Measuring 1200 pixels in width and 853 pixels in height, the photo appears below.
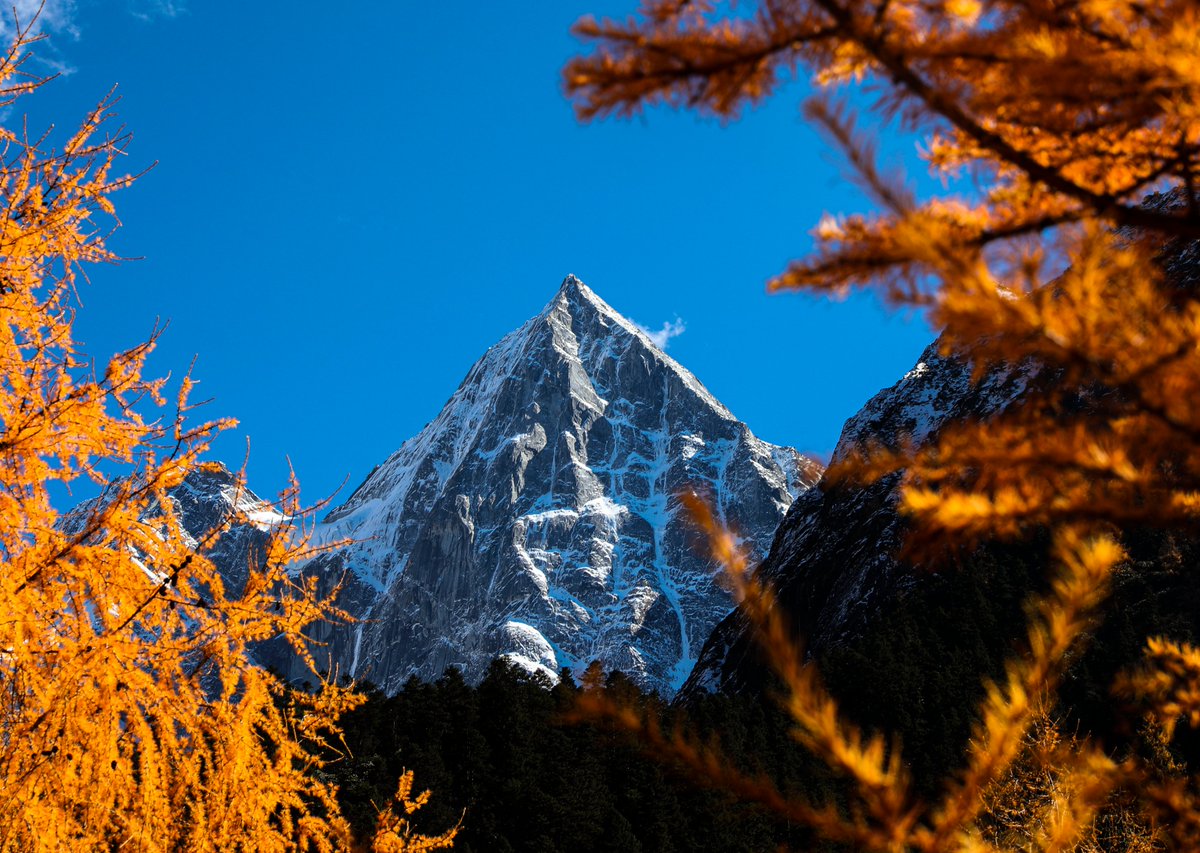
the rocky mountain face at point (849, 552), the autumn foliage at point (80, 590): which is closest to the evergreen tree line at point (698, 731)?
the rocky mountain face at point (849, 552)

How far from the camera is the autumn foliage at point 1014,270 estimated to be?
2.45 metres

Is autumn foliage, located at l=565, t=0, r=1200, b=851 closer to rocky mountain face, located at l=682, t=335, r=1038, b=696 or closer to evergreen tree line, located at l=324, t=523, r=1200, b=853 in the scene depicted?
→ evergreen tree line, located at l=324, t=523, r=1200, b=853

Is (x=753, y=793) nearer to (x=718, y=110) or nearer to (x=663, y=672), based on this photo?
(x=718, y=110)

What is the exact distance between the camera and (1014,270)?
2.99 metres

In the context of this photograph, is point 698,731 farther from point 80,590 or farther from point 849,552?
point 849,552

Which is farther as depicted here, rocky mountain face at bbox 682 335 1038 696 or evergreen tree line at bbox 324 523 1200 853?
rocky mountain face at bbox 682 335 1038 696

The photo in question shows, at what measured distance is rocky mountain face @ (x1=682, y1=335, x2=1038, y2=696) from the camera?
197 ft

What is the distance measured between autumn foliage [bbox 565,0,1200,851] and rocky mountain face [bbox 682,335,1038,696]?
51.7m

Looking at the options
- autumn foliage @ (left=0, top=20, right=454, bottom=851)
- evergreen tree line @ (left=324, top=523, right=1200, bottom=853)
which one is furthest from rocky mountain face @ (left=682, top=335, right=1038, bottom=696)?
autumn foliage @ (left=0, top=20, right=454, bottom=851)

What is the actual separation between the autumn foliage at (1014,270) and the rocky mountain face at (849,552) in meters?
51.7

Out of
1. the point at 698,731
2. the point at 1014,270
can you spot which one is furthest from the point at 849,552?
the point at 1014,270

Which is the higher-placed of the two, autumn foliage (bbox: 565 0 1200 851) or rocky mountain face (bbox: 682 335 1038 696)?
rocky mountain face (bbox: 682 335 1038 696)

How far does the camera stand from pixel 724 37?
10.7 ft

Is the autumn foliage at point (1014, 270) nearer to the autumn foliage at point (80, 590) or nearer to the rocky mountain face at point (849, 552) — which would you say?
the autumn foliage at point (80, 590)
